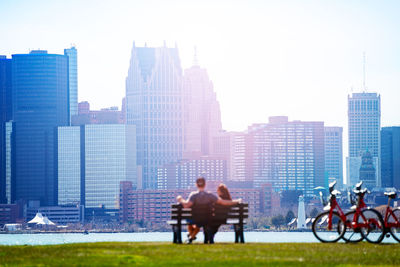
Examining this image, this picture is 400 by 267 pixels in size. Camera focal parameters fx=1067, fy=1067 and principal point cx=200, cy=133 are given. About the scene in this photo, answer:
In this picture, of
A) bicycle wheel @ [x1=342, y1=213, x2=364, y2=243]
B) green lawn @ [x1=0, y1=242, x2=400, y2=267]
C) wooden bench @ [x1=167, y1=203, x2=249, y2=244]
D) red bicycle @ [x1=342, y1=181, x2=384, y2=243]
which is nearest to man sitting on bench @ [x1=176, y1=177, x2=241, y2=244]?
wooden bench @ [x1=167, y1=203, x2=249, y2=244]

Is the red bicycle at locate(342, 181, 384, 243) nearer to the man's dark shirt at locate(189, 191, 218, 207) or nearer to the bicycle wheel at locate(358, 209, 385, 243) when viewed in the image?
the bicycle wheel at locate(358, 209, 385, 243)

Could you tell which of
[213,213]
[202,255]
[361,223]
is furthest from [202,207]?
[202,255]

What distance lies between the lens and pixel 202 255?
29.9 m

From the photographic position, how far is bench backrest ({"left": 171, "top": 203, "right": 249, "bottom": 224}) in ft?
116

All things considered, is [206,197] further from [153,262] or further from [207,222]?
[153,262]

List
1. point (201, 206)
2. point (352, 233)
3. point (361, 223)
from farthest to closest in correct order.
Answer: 1. point (361, 223)
2. point (352, 233)
3. point (201, 206)

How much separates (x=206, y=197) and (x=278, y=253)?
5.66 meters

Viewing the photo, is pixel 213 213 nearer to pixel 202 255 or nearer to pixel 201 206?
pixel 201 206

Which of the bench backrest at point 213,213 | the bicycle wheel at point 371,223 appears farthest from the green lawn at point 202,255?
the bench backrest at point 213,213

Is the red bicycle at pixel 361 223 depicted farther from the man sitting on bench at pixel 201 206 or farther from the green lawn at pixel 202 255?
the man sitting on bench at pixel 201 206

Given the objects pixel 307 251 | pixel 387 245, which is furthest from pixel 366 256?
pixel 387 245

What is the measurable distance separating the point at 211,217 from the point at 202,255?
587cm

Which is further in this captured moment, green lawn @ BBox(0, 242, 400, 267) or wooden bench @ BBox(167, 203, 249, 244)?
wooden bench @ BBox(167, 203, 249, 244)

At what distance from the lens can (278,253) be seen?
100 feet
